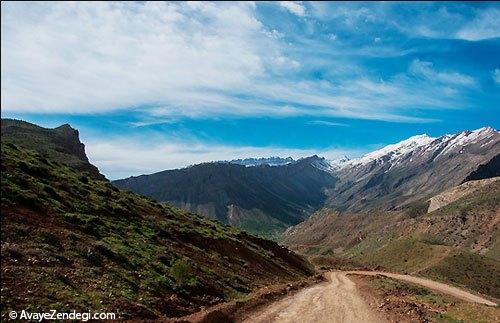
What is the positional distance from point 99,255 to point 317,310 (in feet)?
42.9

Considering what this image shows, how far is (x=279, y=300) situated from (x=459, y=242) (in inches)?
5012

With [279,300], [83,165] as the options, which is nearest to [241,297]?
[279,300]

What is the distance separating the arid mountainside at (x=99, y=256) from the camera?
19188mm

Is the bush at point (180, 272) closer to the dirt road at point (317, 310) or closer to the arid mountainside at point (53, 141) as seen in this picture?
the dirt road at point (317, 310)

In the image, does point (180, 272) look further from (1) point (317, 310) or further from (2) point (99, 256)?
(1) point (317, 310)

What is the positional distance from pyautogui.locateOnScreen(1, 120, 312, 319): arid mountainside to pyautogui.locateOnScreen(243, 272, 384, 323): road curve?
3479 mm

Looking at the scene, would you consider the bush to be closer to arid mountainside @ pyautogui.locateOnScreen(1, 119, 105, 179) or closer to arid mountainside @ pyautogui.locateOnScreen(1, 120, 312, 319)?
arid mountainside @ pyautogui.locateOnScreen(1, 120, 312, 319)

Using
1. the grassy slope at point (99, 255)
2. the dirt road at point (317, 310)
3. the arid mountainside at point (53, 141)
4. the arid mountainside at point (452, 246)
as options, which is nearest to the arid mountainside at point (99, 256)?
the grassy slope at point (99, 255)

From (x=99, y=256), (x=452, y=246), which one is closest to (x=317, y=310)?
(x=99, y=256)

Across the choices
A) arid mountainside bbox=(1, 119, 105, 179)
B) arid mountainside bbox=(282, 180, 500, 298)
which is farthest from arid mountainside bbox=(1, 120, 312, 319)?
arid mountainside bbox=(282, 180, 500, 298)

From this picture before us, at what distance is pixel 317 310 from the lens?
27.7 m

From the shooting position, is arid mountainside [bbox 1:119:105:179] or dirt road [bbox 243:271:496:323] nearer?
dirt road [bbox 243:271:496:323]

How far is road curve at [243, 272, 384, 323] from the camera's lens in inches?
977

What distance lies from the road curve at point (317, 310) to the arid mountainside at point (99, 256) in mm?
3479
